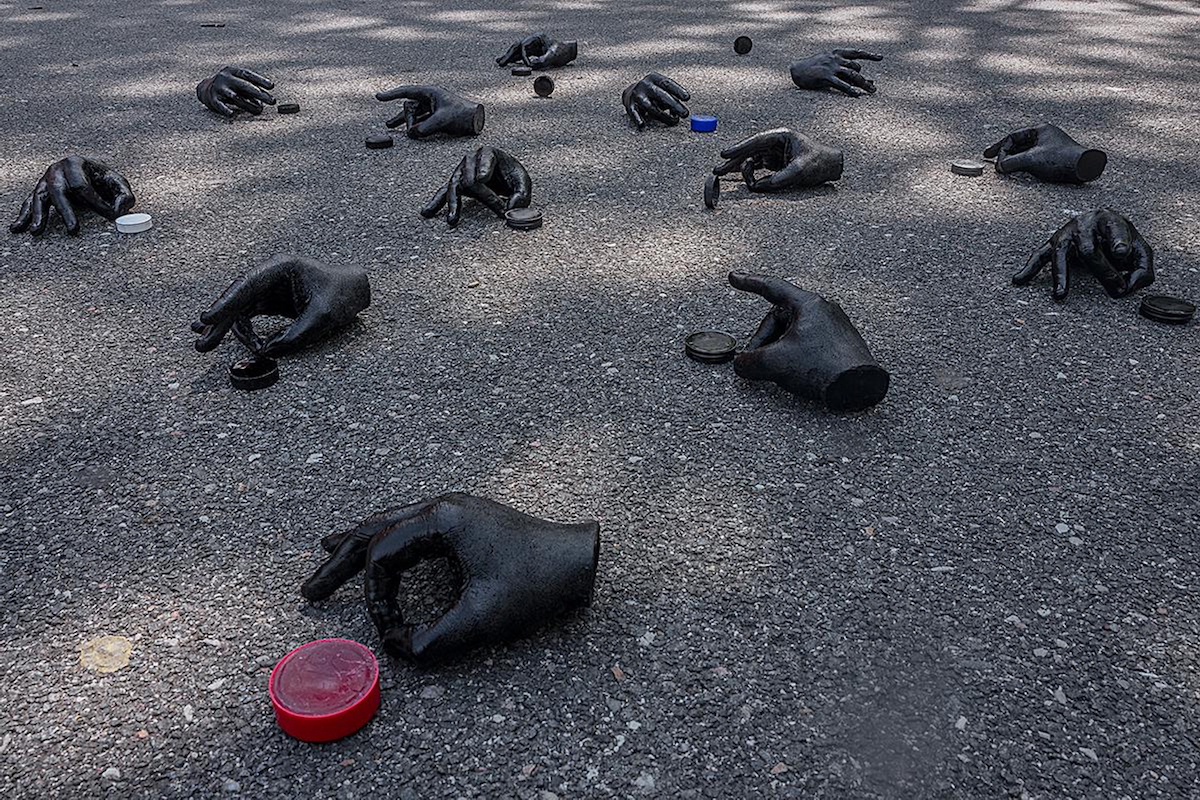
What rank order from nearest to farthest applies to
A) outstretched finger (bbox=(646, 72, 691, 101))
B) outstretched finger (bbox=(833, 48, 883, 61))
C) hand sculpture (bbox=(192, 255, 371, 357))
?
hand sculpture (bbox=(192, 255, 371, 357)) → outstretched finger (bbox=(646, 72, 691, 101)) → outstretched finger (bbox=(833, 48, 883, 61))

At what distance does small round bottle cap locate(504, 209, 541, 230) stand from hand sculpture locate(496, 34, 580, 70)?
139 inches

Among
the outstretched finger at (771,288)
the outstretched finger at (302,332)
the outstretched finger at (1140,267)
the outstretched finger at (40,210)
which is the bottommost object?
the outstretched finger at (40,210)

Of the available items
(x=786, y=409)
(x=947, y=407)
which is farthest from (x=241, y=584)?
(x=947, y=407)

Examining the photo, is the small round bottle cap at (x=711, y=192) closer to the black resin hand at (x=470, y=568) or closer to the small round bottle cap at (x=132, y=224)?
the small round bottle cap at (x=132, y=224)

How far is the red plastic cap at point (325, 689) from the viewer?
5.87 ft

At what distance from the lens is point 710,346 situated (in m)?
3.24

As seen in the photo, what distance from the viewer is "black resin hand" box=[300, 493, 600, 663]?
77.5 inches

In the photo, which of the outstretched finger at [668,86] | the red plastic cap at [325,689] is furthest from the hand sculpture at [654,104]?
the red plastic cap at [325,689]

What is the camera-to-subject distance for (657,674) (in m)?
1.99

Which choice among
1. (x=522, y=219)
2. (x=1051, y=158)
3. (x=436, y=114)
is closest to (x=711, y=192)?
(x=522, y=219)

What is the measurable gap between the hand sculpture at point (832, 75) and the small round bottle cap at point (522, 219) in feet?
10.9

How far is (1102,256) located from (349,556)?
317cm

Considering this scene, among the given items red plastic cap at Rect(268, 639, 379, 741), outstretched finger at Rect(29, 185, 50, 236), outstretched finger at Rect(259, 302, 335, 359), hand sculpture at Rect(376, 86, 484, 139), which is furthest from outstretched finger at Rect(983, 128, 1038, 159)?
outstretched finger at Rect(29, 185, 50, 236)

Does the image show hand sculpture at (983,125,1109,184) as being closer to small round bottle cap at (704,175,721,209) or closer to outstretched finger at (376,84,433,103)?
small round bottle cap at (704,175,721,209)
